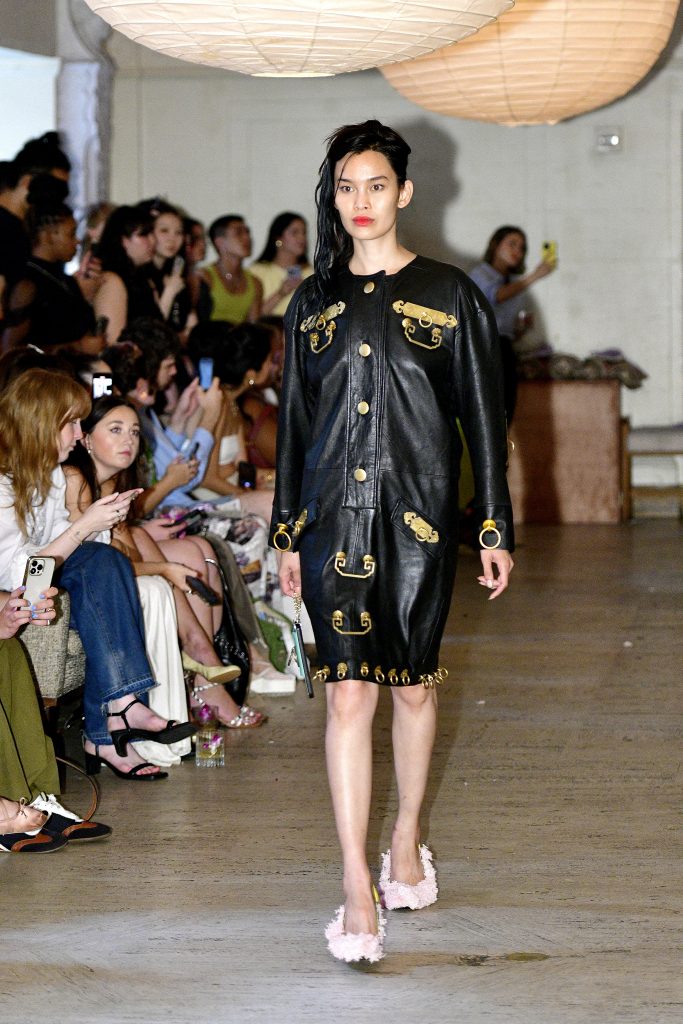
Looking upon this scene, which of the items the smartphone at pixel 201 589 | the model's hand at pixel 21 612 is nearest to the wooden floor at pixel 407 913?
the smartphone at pixel 201 589

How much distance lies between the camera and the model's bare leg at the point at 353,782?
2.49 metres

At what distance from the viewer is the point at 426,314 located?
257cm

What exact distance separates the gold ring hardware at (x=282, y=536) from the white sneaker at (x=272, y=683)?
214 cm

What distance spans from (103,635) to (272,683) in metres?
1.19

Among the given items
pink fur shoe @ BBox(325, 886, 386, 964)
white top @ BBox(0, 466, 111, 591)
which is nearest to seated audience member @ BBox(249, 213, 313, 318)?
white top @ BBox(0, 466, 111, 591)

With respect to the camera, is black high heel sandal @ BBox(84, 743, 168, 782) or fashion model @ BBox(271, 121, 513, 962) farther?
black high heel sandal @ BBox(84, 743, 168, 782)

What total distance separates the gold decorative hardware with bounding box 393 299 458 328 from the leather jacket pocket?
0.32m

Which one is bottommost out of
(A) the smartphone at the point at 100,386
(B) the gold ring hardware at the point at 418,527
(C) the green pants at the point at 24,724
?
(C) the green pants at the point at 24,724

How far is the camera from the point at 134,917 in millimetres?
2736

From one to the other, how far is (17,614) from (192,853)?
66 cm

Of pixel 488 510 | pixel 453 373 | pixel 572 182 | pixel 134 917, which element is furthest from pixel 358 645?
pixel 572 182

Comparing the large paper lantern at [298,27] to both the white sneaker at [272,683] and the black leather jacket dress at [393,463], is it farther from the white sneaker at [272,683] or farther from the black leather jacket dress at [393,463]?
the white sneaker at [272,683]

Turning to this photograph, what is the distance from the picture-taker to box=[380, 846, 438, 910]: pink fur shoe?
8.93 ft

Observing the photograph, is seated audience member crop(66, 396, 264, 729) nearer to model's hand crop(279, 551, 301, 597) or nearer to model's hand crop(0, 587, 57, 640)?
model's hand crop(0, 587, 57, 640)
